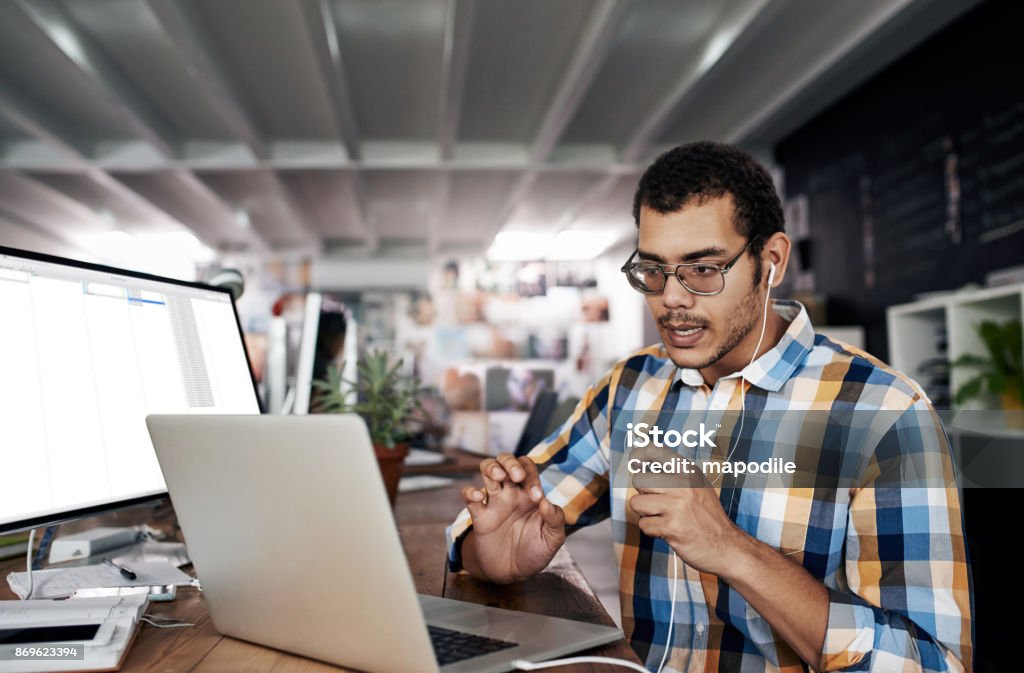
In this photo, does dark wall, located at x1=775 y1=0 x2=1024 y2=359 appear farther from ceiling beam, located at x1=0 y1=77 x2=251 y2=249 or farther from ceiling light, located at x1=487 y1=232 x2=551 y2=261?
ceiling beam, located at x1=0 y1=77 x2=251 y2=249

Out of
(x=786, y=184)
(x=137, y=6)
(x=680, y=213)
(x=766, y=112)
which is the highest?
(x=137, y=6)

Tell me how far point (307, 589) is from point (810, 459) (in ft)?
2.19

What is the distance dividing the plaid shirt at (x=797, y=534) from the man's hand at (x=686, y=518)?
0.46 feet

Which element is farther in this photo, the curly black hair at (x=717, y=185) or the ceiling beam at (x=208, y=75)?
the ceiling beam at (x=208, y=75)

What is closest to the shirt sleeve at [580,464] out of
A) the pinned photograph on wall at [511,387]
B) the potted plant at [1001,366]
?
the pinned photograph on wall at [511,387]

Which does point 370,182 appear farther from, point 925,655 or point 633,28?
point 925,655

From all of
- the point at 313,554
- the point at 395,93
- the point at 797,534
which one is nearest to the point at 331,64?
the point at 395,93

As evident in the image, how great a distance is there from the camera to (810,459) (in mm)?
1034

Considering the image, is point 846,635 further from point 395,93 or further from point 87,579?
point 395,93

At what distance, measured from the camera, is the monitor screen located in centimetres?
86

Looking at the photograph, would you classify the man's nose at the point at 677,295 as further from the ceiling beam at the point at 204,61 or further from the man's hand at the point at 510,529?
the ceiling beam at the point at 204,61

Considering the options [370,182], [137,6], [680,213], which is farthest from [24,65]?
[680,213]

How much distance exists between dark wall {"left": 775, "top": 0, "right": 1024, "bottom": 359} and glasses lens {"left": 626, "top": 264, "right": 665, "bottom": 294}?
3.33 m

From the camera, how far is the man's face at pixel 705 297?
116 centimetres
